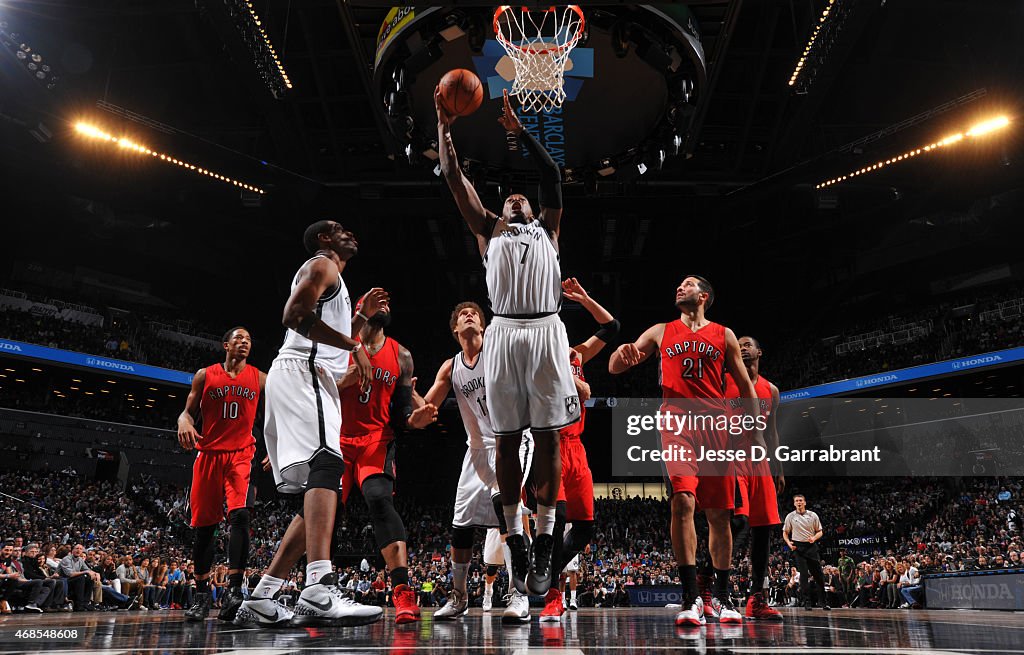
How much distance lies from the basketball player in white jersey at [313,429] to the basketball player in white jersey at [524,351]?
0.77 meters

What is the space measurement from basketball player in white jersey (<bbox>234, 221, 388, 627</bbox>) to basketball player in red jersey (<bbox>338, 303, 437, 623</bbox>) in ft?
1.36

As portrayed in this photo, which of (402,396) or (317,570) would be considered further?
(402,396)

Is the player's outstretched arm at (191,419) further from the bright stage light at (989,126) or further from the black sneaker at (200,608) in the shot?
the bright stage light at (989,126)

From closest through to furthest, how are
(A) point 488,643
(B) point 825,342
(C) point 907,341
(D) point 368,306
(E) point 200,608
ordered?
(A) point 488,643
(D) point 368,306
(E) point 200,608
(C) point 907,341
(B) point 825,342

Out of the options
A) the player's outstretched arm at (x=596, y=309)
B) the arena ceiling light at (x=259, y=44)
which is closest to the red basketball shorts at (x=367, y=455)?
the player's outstretched arm at (x=596, y=309)

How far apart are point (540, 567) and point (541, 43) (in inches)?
253

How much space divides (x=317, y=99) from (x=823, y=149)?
41.7 ft

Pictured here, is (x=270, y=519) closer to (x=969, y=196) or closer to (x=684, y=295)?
(x=684, y=295)

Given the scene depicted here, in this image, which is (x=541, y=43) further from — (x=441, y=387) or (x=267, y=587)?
(x=267, y=587)

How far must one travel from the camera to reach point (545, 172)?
3.83 meters

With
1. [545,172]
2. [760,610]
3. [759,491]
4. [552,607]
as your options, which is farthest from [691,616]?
[545,172]

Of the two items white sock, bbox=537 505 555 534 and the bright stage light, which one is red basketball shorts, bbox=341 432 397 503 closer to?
white sock, bbox=537 505 555 534

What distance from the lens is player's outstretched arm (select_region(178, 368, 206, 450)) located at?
4910 millimetres

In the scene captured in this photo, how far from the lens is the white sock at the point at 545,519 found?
3.68 metres
